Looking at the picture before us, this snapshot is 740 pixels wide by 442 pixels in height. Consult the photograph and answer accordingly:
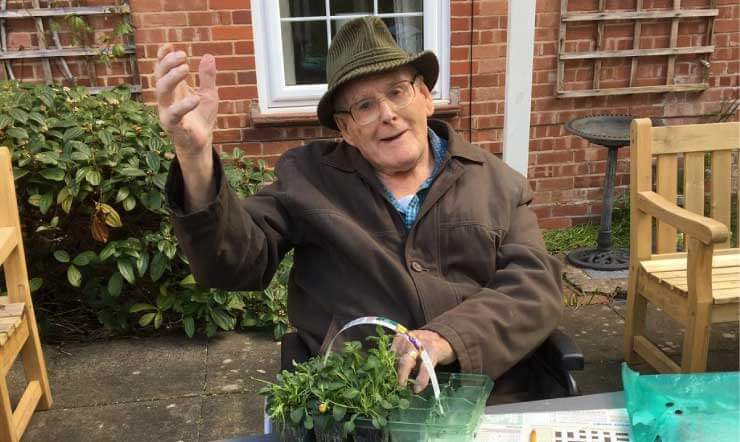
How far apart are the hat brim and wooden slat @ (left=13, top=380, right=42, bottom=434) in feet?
5.73

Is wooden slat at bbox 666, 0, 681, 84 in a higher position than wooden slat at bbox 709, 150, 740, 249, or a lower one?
higher

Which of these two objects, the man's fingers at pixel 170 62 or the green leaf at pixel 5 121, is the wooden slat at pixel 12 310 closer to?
the green leaf at pixel 5 121

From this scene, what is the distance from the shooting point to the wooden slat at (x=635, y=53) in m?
4.28

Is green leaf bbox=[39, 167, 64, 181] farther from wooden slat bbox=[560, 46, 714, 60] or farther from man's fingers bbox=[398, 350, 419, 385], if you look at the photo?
wooden slat bbox=[560, 46, 714, 60]

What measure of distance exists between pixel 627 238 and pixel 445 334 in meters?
3.38

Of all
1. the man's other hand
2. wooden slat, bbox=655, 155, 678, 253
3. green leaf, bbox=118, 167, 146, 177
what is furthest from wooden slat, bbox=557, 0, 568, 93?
the man's other hand

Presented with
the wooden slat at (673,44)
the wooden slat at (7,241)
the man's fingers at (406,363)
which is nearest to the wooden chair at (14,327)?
the wooden slat at (7,241)

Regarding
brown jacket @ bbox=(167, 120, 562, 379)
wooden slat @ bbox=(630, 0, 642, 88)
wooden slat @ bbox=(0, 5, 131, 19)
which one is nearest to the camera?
brown jacket @ bbox=(167, 120, 562, 379)

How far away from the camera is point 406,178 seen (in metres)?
1.88

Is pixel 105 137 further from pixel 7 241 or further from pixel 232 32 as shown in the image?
pixel 232 32

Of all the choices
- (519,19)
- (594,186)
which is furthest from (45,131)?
(594,186)

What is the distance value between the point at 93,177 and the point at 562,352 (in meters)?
2.26

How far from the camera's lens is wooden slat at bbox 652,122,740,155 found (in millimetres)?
2762

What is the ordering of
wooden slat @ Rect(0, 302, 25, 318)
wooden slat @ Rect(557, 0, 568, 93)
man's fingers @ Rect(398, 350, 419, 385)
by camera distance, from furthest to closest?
wooden slat @ Rect(557, 0, 568, 93) → wooden slat @ Rect(0, 302, 25, 318) → man's fingers @ Rect(398, 350, 419, 385)
